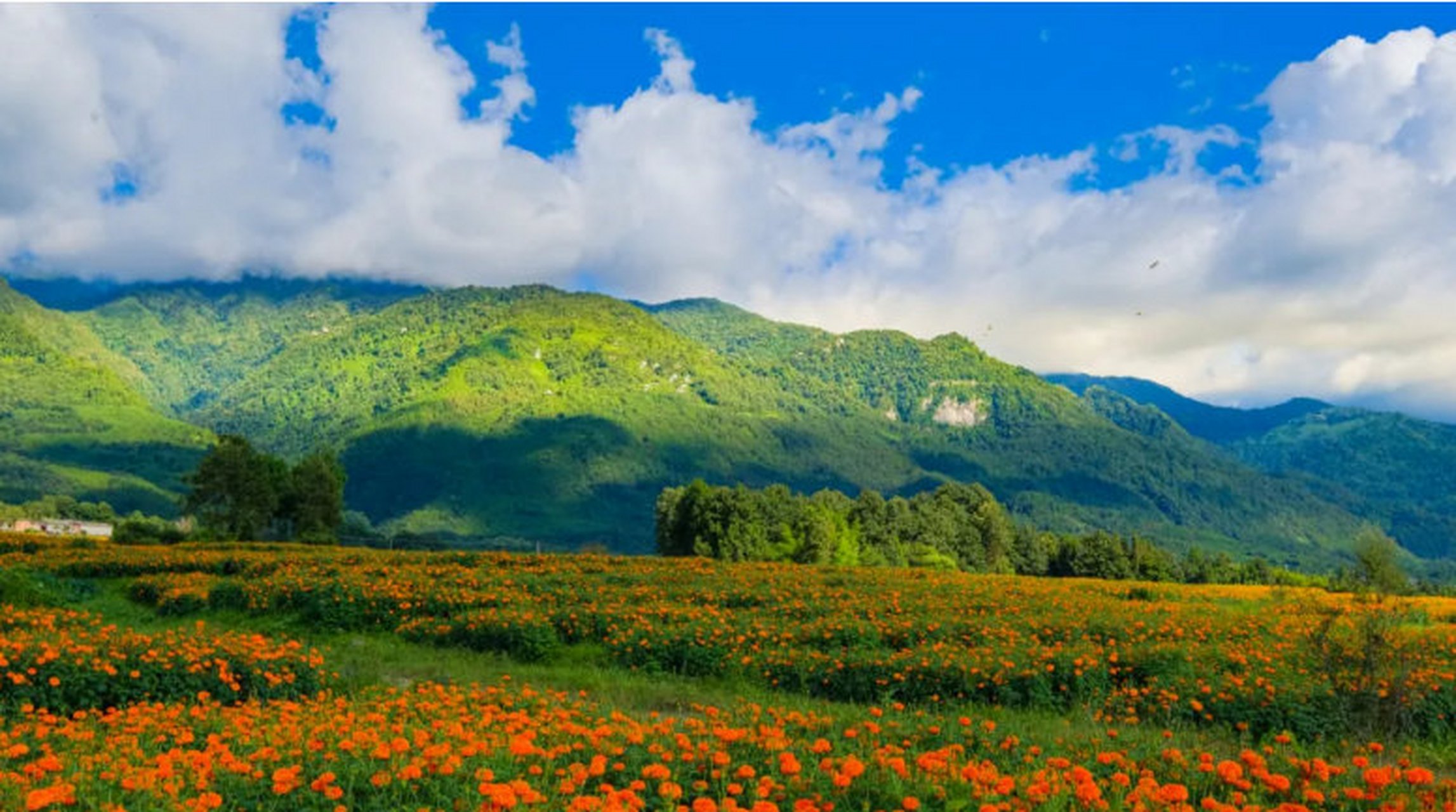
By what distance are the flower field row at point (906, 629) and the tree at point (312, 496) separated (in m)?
35.1

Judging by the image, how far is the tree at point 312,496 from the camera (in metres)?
67.1

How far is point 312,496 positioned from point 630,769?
224 ft

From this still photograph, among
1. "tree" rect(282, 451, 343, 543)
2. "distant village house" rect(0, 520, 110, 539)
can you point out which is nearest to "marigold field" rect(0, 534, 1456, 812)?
"tree" rect(282, 451, 343, 543)

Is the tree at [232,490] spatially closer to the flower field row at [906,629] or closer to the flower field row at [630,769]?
the flower field row at [906,629]

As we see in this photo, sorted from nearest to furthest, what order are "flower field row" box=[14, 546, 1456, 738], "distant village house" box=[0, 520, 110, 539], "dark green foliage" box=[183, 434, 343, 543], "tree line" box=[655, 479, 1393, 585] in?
"flower field row" box=[14, 546, 1456, 738], "dark green foliage" box=[183, 434, 343, 543], "tree line" box=[655, 479, 1393, 585], "distant village house" box=[0, 520, 110, 539]

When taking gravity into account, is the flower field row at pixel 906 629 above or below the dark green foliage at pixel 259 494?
below

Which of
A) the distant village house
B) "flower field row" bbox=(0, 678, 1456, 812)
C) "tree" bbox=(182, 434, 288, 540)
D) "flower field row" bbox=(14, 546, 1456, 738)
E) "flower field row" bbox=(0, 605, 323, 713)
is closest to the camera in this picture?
"flower field row" bbox=(0, 678, 1456, 812)

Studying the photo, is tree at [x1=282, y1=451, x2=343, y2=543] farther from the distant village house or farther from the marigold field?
the distant village house

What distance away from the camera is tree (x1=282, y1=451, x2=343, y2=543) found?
2643 inches

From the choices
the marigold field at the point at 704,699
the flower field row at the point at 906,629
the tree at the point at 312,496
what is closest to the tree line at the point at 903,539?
the tree at the point at 312,496

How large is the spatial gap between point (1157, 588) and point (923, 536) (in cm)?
5645

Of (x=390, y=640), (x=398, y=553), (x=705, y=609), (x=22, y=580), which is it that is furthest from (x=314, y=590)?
(x=398, y=553)

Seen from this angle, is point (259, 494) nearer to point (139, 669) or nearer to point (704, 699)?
point (139, 669)

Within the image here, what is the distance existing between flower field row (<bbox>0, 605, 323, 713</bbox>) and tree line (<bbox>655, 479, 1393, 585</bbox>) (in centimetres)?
5059
